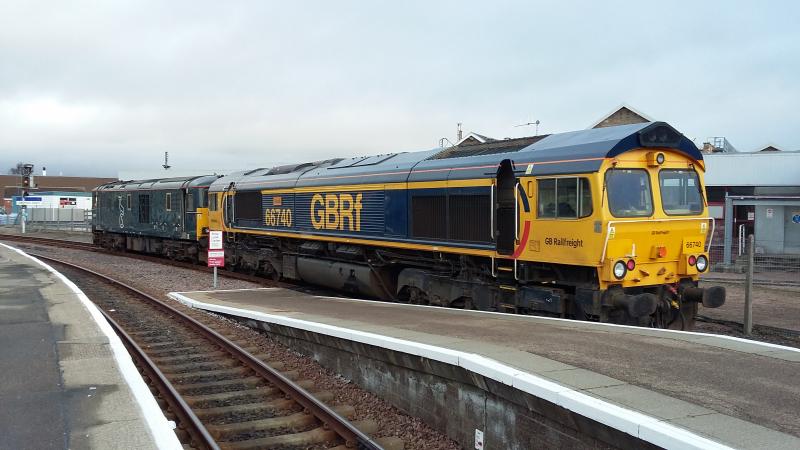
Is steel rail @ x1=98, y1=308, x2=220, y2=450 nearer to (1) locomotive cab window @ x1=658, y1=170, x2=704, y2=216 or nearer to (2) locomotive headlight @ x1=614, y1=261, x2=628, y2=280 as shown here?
(2) locomotive headlight @ x1=614, y1=261, x2=628, y2=280

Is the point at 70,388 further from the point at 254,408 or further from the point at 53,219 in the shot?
the point at 53,219

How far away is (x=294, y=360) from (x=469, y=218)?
3.74m

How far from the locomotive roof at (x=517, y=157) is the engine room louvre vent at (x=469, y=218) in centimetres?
41

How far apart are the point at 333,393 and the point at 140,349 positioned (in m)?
3.39

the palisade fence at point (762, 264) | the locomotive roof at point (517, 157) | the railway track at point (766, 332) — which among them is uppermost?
the locomotive roof at point (517, 157)

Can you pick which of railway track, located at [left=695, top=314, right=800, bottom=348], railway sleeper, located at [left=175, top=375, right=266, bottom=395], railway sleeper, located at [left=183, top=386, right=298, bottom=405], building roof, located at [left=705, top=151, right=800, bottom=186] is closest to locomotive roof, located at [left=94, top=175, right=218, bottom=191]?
railway sleeper, located at [left=175, top=375, right=266, bottom=395]

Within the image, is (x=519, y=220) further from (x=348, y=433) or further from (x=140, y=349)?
(x=140, y=349)

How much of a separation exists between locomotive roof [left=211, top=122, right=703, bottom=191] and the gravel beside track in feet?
13.5

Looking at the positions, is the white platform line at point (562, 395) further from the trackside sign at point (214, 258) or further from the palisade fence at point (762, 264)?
the palisade fence at point (762, 264)

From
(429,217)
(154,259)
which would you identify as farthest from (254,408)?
(154,259)

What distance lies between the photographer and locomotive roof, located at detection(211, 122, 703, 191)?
8.78m

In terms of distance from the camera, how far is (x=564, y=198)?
8.91m

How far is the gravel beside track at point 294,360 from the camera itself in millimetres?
6414

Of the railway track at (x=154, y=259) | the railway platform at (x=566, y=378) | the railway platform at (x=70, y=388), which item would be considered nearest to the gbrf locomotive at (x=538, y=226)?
the railway platform at (x=566, y=378)
